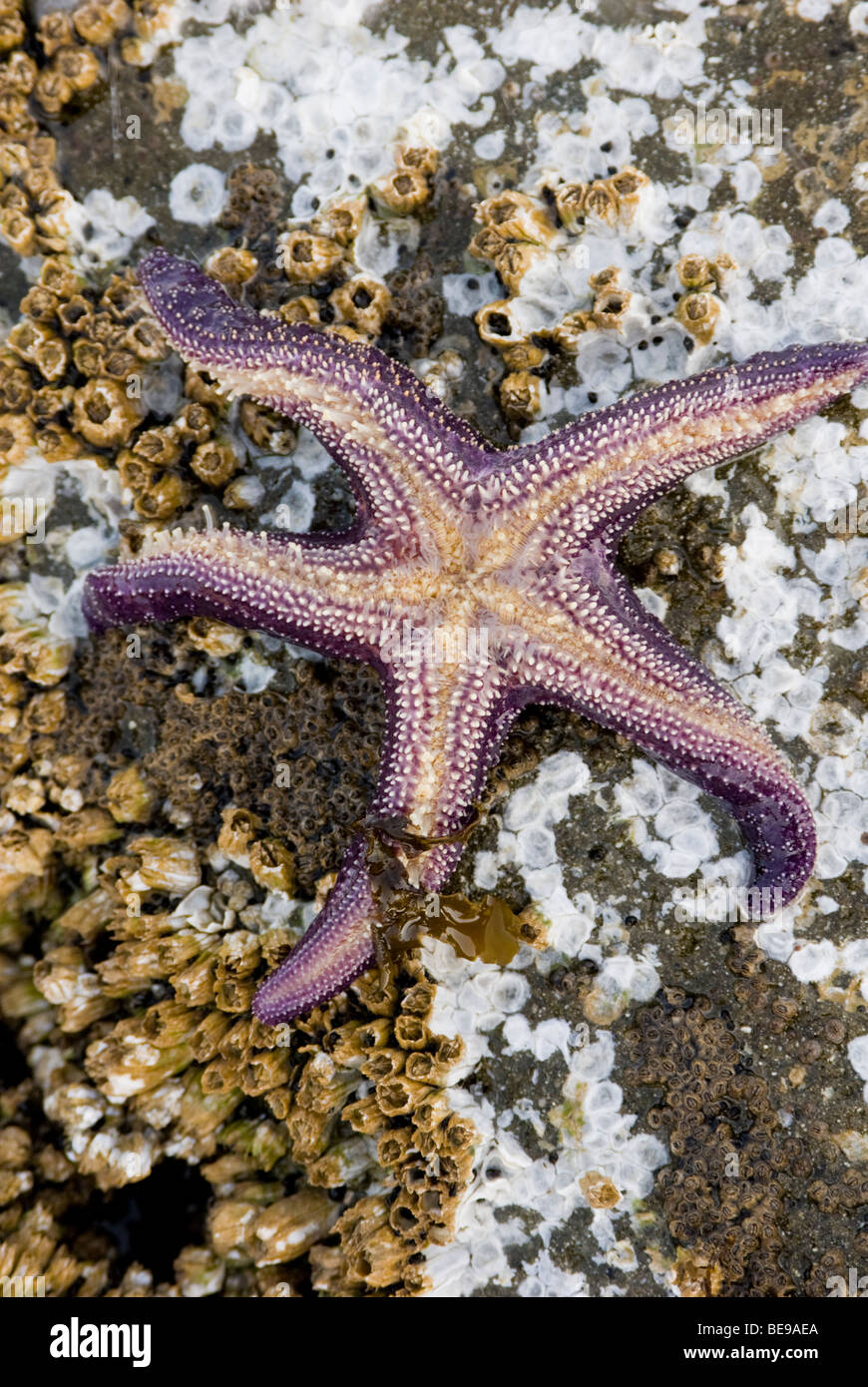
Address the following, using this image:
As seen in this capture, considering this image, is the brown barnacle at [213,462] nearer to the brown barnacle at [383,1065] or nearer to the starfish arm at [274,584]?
the starfish arm at [274,584]

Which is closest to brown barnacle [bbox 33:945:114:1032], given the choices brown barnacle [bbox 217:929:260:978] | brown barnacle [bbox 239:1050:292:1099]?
brown barnacle [bbox 217:929:260:978]

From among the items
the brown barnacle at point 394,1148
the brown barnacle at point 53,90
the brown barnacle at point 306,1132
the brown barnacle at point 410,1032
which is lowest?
the brown barnacle at point 306,1132

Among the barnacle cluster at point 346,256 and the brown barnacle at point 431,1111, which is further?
the barnacle cluster at point 346,256

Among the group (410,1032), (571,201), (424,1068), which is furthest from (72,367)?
(424,1068)

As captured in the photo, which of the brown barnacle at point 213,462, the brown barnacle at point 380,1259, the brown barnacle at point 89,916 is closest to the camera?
the brown barnacle at point 380,1259

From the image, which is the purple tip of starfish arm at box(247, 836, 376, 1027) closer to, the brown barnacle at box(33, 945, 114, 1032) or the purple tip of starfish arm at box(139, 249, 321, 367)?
the brown barnacle at box(33, 945, 114, 1032)

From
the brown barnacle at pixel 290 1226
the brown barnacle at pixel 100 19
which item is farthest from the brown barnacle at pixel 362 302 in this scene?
the brown barnacle at pixel 290 1226
